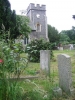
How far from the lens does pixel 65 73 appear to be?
4.16m

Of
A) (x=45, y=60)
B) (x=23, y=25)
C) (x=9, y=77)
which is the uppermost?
(x=23, y=25)

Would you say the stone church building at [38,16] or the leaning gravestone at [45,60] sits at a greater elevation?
the stone church building at [38,16]

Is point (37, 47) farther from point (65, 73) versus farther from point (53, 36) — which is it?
point (53, 36)

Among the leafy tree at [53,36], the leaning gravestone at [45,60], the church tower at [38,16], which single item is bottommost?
the leaning gravestone at [45,60]

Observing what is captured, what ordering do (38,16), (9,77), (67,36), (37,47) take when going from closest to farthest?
(9,77) < (37,47) < (38,16) < (67,36)

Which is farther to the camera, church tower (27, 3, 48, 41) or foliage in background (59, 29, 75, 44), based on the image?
foliage in background (59, 29, 75, 44)

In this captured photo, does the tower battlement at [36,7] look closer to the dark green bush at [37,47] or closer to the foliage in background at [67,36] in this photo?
the foliage in background at [67,36]

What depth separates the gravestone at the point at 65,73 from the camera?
4.02 metres

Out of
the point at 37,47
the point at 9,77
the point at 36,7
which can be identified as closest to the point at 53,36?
the point at 36,7

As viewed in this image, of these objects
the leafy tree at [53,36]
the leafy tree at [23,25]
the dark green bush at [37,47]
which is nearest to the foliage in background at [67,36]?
the leafy tree at [53,36]

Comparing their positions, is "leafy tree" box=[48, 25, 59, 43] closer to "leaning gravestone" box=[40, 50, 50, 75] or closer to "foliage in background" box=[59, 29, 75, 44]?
"foliage in background" box=[59, 29, 75, 44]

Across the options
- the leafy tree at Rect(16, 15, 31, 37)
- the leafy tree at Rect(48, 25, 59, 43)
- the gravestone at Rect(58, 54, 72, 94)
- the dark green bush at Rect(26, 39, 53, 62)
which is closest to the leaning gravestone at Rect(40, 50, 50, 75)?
the gravestone at Rect(58, 54, 72, 94)

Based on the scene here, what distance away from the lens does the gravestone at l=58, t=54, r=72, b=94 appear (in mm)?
4023

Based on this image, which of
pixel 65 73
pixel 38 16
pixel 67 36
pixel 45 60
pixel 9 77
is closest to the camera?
pixel 9 77
